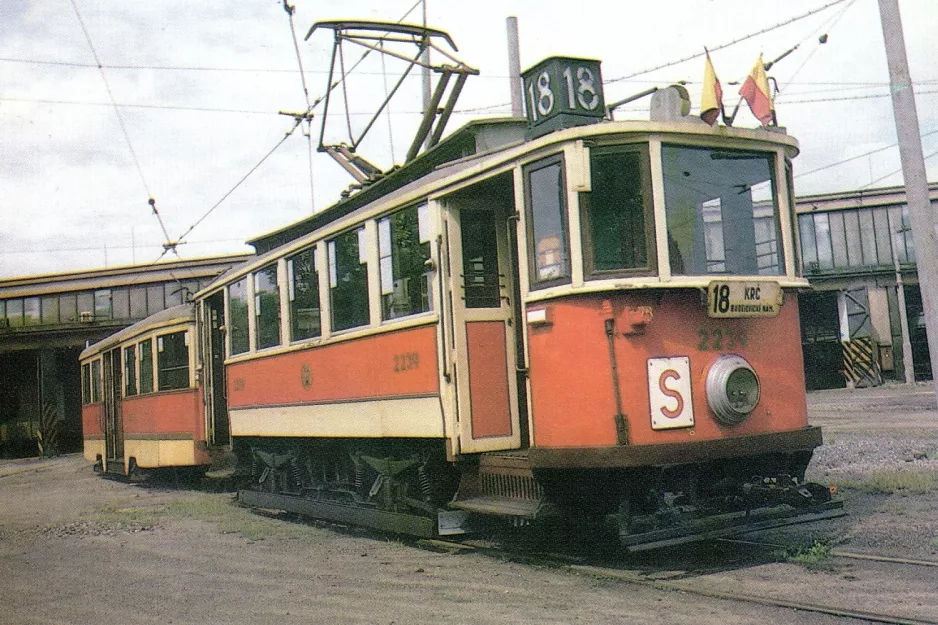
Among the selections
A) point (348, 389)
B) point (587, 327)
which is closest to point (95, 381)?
point (348, 389)

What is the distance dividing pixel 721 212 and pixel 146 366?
11840mm

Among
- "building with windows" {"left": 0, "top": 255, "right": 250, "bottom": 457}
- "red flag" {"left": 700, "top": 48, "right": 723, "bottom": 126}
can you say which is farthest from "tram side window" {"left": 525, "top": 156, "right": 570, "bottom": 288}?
"building with windows" {"left": 0, "top": 255, "right": 250, "bottom": 457}

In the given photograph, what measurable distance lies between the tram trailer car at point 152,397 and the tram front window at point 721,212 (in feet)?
28.2

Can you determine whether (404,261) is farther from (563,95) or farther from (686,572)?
→ (686,572)

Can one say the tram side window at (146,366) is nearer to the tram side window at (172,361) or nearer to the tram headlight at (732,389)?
the tram side window at (172,361)

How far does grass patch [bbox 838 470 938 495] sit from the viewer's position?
898 centimetres

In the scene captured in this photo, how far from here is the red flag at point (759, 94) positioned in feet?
22.6

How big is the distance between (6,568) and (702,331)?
6.17m

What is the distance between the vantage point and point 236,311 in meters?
11.6

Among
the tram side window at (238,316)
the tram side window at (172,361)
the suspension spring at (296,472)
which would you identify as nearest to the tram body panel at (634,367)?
the suspension spring at (296,472)

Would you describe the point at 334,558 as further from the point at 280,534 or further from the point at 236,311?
the point at 236,311

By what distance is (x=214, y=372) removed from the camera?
43.2 ft

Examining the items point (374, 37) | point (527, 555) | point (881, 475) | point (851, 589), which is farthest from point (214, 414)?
point (851, 589)

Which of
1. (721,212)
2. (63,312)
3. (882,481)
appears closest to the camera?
(721,212)
